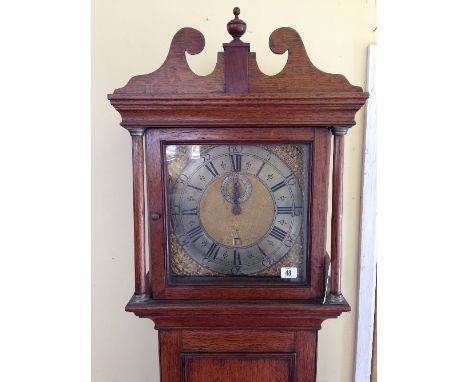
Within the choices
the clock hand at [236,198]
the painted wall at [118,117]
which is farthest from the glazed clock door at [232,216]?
the painted wall at [118,117]

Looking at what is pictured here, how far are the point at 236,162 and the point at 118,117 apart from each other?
532 millimetres

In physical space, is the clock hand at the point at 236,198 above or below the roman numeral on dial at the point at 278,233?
above

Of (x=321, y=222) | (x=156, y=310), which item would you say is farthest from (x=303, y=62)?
(x=156, y=310)

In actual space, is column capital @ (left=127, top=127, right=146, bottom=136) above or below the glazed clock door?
above

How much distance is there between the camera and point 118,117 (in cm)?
126

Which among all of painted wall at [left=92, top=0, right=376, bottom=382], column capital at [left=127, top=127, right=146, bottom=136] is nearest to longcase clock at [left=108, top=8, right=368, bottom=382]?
column capital at [left=127, top=127, right=146, bottom=136]

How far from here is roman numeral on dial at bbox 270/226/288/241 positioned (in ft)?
3.12

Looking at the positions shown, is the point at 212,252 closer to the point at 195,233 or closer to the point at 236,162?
the point at 195,233

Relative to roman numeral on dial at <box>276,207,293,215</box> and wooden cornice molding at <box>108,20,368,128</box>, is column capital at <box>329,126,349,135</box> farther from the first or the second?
roman numeral on dial at <box>276,207,293,215</box>

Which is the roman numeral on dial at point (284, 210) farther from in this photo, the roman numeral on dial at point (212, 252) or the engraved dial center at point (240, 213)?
the roman numeral on dial at point (212, 252)

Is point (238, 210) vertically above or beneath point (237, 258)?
above

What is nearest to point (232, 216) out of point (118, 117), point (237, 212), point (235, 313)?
point (237, 212)

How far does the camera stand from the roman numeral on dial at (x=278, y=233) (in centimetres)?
95

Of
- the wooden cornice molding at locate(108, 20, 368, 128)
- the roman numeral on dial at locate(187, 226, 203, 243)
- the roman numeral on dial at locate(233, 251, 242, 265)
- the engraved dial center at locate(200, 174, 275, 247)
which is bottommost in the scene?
the roman numeral on dial at locate(233, 251, 242, 265)
